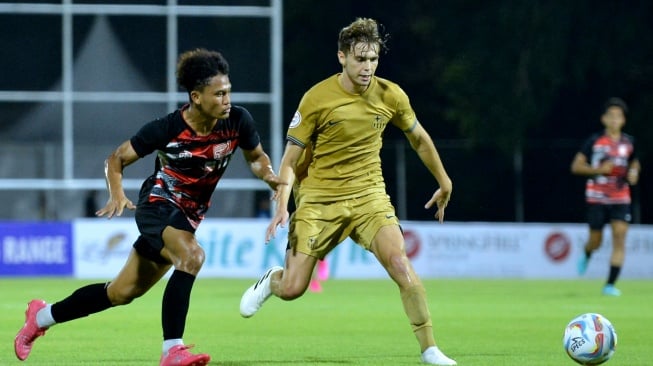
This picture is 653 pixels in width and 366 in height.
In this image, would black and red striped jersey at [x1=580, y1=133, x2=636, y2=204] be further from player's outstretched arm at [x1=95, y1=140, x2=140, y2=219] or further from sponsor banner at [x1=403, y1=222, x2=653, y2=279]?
player's outstretched arm at [x1=95, y1=140, x2=140, y2=219]

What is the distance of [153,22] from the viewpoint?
2466 centimetres

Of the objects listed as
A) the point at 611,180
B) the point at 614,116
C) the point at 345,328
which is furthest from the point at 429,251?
the point at 345,328

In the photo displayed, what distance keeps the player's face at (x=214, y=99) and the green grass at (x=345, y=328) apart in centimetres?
174

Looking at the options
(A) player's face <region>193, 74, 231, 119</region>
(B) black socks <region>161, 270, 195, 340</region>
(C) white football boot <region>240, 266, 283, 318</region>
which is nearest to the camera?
(B) black socks <region>161, 270, 195, 340</region>

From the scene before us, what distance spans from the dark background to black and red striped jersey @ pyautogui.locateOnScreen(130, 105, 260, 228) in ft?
51.1

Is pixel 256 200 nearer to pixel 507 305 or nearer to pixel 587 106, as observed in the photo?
pixel 507 305

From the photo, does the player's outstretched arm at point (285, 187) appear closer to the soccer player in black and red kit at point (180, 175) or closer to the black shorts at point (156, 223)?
the soccer player in black and red kit at point (180, 175)

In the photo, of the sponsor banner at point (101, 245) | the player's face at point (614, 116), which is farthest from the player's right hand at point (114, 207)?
the sponsor banner at point (101, 245)

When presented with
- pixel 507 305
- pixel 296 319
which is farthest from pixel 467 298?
pixel 296 319

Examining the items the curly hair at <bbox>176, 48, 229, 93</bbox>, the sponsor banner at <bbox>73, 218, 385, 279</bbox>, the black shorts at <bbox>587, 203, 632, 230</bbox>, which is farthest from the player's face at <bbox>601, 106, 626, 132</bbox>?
the curly hair at <bbox>176, 48, 229, 93</bbox>

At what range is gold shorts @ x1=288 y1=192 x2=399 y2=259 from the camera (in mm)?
9875

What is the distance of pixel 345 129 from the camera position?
982 cm

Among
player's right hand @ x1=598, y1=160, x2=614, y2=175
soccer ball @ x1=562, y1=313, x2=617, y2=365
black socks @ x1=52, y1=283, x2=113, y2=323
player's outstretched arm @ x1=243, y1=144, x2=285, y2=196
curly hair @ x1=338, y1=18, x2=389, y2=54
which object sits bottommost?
soccer ball @ x1=562, y1=313, x2=617, y2=365

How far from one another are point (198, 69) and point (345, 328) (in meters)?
4.48
